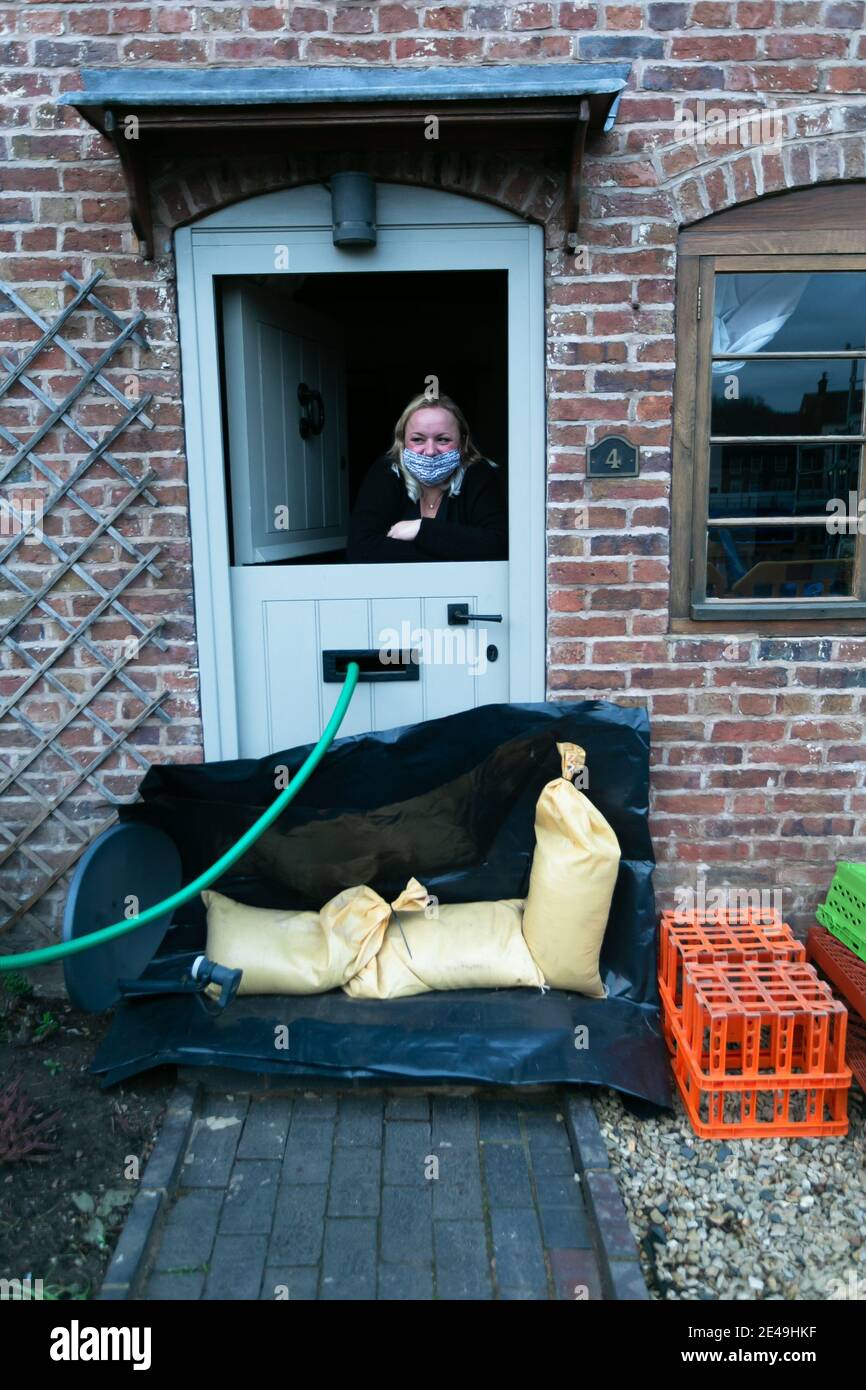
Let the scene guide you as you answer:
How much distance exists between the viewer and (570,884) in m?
3.16

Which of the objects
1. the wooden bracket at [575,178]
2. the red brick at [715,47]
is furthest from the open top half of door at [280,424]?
the red brick at [715,47]

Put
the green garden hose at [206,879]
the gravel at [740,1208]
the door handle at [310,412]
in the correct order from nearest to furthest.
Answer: the gravel at [740,1208] < the green garden hose at [206,879] < the door handle at [310,412]

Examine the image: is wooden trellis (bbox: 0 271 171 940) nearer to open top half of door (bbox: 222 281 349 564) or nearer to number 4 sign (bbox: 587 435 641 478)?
open top half of door (bbox: 222 281 349 564)

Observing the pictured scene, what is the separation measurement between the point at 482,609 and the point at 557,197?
1.39 meters

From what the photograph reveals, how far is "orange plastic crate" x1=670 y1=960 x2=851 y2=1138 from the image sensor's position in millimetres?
2867

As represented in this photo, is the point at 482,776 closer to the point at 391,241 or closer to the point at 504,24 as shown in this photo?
the point at 391,241

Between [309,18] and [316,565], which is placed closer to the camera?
[309,18]

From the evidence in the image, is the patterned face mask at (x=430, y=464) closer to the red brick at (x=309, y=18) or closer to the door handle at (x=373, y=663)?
the door handle at (x=373, y=663)

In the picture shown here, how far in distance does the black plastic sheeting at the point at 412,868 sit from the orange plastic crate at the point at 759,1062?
0.16 metres

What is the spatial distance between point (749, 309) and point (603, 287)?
52cm

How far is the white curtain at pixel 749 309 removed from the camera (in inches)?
135

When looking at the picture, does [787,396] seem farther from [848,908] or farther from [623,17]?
A: [848,908]

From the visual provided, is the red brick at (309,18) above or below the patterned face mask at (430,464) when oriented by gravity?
above

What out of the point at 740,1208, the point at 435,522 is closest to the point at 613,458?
the point at 435,522
